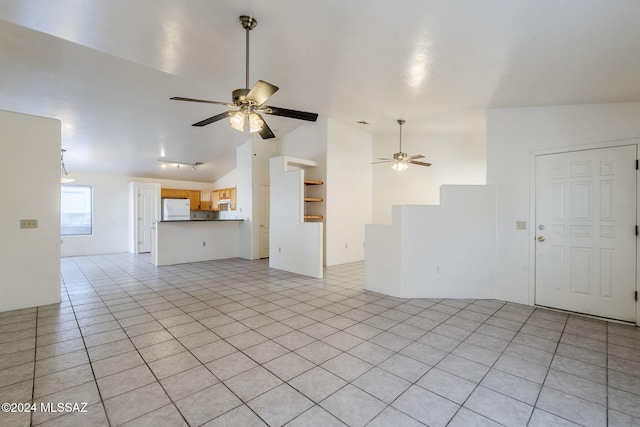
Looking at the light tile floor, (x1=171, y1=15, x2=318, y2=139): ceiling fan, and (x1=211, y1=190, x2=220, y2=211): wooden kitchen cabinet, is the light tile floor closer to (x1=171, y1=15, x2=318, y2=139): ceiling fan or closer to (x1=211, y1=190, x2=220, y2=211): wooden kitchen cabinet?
(x1=171, y1=15, x2=318, y2=139): ceiling fan

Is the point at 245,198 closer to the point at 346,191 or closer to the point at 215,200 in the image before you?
the point at 346,191

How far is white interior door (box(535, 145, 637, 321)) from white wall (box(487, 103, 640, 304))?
0.15 meters

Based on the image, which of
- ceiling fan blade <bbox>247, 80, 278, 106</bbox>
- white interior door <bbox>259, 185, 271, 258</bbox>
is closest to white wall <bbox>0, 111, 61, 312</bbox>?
ceiling fan blade <bbox>247, 80, 278, 106</bbox>

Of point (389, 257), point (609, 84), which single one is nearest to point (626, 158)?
point (609, 84)

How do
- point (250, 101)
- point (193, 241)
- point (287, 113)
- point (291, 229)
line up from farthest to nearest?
1. point (193, 241)
2. point (291, 229)
3. point (287, 113)
4. point (250, 101)

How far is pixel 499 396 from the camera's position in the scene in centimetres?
198

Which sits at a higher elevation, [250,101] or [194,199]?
[250,101]

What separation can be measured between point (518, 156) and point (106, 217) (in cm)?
1045

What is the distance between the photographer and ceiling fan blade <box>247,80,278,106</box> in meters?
2.56

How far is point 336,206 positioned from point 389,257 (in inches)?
95.0

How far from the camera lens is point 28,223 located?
3666 mm

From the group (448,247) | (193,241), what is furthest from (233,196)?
(448,247)

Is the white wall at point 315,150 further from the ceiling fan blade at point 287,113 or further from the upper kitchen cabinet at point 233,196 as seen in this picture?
the ceiling fan blade at point 287,113

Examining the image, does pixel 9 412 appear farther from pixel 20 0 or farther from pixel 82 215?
pixel 82 215
